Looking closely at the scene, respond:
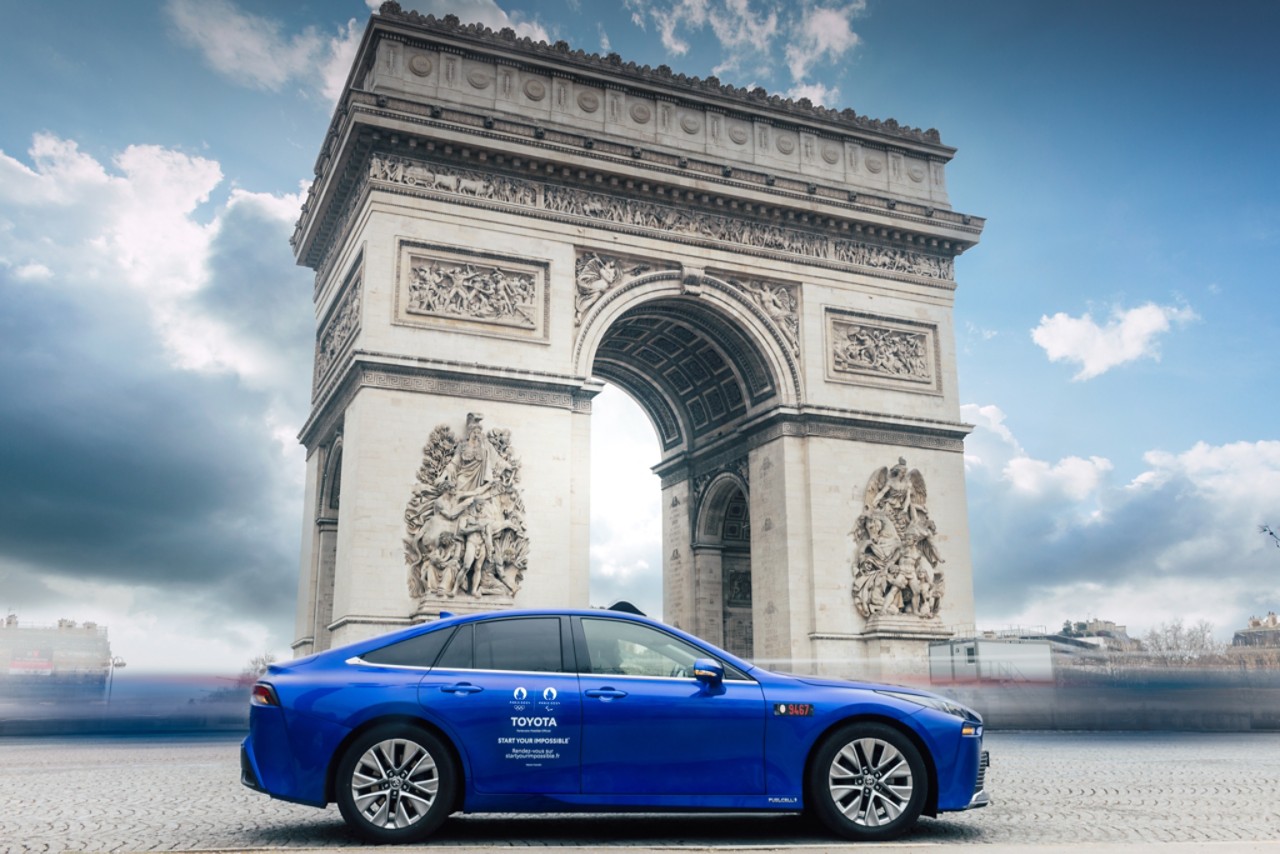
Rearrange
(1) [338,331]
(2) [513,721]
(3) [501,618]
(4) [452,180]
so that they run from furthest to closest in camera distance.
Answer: (1) [338,331]
(4) [452,180]
(3) [501,618]
(2) [513,721]

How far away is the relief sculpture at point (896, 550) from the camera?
27.6 m

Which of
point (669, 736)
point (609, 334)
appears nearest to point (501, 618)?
point (669, 736)

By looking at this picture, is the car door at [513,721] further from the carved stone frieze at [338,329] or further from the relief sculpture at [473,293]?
the carved stone frieze at [338,329]

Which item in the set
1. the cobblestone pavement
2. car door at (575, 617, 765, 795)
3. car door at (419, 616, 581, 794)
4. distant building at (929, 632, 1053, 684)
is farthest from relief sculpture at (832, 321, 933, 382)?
car door at (419, 616, 581, 794)

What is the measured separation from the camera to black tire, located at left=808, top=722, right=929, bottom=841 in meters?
7.49

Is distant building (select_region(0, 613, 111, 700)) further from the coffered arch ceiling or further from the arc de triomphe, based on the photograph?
the coffered arch ceiling

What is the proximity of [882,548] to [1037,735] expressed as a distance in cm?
655

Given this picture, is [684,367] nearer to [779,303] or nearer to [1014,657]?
[779,303]

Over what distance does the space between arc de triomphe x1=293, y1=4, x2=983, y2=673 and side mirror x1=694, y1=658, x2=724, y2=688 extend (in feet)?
54.7

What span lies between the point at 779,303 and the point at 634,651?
2193cm

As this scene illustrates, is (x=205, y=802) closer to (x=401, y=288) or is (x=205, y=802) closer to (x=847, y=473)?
(x=401, y=288)

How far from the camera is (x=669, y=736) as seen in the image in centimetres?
740

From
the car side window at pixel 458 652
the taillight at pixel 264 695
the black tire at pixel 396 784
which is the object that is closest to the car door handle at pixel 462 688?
the car side window at pixel 458 652

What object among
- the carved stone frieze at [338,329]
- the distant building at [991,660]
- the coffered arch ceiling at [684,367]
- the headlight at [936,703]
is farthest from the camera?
the coffered arch ceiling at [684,367]
